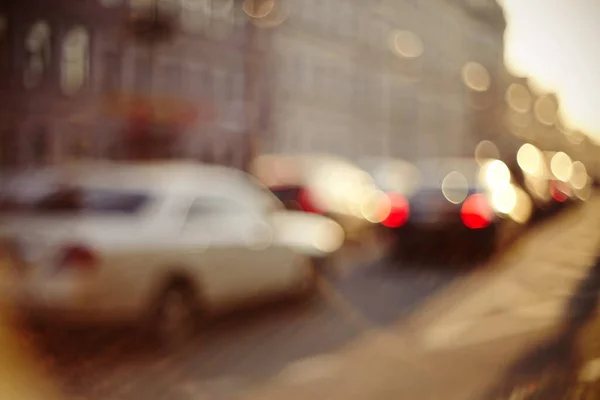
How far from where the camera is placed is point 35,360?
3227 millimetres

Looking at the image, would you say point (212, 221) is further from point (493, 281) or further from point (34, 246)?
point (493, 281)

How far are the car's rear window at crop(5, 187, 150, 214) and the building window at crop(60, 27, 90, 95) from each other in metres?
1.45

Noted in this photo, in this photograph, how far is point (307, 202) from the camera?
219 inches

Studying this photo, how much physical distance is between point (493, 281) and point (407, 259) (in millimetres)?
789

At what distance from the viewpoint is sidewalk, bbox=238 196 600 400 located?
312cm

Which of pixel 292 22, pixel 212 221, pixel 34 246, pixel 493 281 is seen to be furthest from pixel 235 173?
pixel 493 281

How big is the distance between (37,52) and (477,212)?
3.29 meters

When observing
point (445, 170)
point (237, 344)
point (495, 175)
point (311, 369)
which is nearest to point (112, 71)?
point (237, 344)

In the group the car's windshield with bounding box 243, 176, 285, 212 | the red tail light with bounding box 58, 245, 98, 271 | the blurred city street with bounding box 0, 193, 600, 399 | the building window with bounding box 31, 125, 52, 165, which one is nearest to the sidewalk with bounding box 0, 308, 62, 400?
the blurred city street with bounding box 0, 193, 600, 399

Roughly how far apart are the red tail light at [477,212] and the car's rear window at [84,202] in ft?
7.23

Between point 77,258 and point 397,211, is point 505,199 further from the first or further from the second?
point 77,258

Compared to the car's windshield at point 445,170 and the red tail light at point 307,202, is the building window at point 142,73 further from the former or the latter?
the car's windshield at point 445,170

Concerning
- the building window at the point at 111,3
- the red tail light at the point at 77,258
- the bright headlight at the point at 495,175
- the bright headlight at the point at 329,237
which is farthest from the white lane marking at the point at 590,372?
the building window at the point at 111,3

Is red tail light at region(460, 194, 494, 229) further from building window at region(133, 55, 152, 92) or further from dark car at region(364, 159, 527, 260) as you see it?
building window at region(133, 55, 152, 92)
